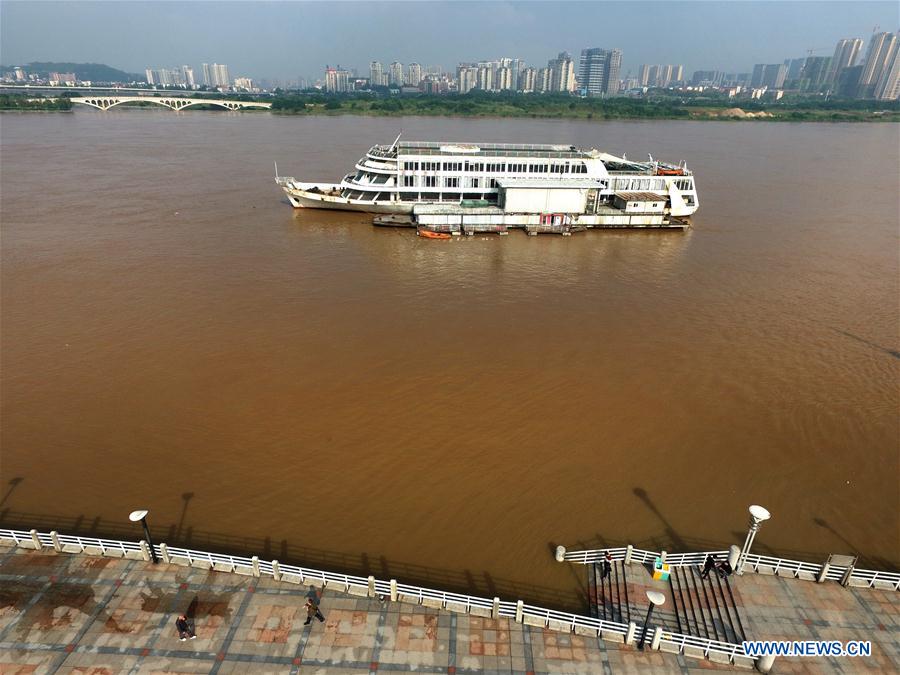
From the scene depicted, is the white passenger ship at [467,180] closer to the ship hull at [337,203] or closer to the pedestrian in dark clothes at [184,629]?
the ship hull at [337,203]

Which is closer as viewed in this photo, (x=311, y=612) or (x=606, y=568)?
(x=311, y=612)

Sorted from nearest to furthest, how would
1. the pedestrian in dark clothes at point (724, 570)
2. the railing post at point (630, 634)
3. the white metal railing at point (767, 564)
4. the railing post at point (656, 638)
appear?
the railing post at point (656, 638) < the railing post at point (630, 634) < the white metal railing at point (767, 564) < the pedestrian in dark clothes at point (724, 570)

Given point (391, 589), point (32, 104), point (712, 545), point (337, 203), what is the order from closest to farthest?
1. point (391, 589)
2. point (712, 545)
3. point (337, 203)
4. point (32, 104)

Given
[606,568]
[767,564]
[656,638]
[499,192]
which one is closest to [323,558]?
[606,568]

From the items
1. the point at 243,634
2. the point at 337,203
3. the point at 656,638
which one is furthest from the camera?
the point at 337,203

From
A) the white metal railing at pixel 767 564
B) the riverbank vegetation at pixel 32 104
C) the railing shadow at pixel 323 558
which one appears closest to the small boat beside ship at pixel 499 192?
the railing shadow at pixel 323 558

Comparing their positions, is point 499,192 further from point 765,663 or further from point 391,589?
point 765,663
